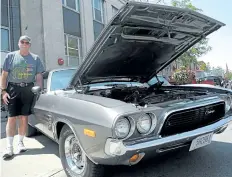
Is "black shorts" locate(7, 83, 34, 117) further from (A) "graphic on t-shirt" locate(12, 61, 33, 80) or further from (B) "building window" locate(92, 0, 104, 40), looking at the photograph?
(B) "building window" locate(92, 0, 104, 40)

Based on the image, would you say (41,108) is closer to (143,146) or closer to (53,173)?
(53,173)

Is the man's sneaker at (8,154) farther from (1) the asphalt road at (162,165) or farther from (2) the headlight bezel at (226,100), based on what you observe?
(2) the headlight bezel at (226,100)

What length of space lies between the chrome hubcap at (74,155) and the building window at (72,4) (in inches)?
435

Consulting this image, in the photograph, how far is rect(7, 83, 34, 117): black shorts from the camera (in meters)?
3.89

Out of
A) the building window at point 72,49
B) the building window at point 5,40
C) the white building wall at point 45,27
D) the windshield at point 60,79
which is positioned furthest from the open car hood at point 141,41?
the building window at point 72,49

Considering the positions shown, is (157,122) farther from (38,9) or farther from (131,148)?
(38,9)

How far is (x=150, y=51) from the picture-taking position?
410cm

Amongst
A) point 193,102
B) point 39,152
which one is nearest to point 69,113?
point 193,102

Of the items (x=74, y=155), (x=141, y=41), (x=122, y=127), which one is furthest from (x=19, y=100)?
(x=122, y=127)

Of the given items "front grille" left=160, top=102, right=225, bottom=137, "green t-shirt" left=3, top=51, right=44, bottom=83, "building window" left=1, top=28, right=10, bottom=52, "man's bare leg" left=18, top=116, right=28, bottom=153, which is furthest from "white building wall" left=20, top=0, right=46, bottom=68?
"front grille" left=160, top=102, right=225, bottom=137

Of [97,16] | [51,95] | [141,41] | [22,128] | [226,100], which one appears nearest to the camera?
[226,100]

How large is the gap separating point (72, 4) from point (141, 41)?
1068 centimetres

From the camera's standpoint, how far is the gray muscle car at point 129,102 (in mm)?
2307

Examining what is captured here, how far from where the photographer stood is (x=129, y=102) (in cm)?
287
